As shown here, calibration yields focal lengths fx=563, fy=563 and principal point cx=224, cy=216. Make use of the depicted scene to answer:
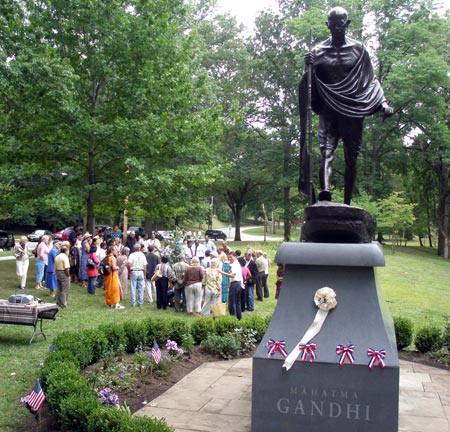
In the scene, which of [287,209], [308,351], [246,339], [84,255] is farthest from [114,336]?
[287,209]

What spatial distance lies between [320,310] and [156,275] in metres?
10.2

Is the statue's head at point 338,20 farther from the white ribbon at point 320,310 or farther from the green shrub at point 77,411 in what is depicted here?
the green shrub at point 77,411

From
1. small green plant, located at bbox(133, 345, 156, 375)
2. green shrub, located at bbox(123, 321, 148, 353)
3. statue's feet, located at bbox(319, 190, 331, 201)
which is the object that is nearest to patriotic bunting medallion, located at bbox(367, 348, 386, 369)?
statue's feet, located at bbox(319, 190, 331, 201)

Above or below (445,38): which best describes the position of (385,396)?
below

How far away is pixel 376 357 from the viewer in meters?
5.81

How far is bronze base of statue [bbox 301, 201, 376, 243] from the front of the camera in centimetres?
667

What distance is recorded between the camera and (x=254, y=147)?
152 ft

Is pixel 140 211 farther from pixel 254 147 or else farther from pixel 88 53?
pixel 254 147

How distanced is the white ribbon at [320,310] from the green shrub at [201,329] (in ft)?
15.8

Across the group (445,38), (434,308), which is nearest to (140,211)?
(434,308)

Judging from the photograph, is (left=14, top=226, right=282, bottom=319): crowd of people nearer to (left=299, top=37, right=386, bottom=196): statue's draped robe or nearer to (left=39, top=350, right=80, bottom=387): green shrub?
(left=39, top=350, right=80, bottom=387): green shrub

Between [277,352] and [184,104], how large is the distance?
16697 mm

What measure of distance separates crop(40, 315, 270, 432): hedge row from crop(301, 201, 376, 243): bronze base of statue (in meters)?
2.89

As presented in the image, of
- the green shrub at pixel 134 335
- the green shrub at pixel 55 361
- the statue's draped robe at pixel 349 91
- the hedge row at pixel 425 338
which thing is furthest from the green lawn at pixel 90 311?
the statue's draped robe at pixel 349 91
